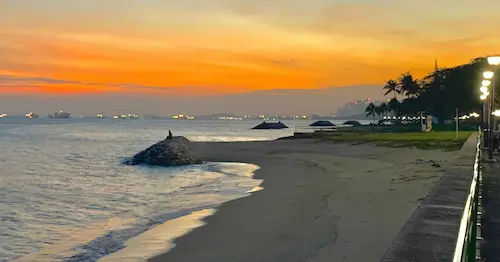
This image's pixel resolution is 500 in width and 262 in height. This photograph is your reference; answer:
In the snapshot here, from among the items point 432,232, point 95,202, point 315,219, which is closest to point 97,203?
point 95,202

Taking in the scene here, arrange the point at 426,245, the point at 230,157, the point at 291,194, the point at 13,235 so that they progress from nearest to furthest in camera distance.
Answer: the point at 426,245 < the point at 13,235 < the point at 291,194 < the point at 230,157

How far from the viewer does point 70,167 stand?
36.2 meters

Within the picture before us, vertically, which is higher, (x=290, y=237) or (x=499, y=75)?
(x=499, y=75)

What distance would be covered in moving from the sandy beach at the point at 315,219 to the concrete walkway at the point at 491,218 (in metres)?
1.68

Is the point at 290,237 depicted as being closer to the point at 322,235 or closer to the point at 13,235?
the point at 322,235

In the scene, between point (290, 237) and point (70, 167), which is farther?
point (70, 167)

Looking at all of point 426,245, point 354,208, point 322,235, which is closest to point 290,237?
point 322,235

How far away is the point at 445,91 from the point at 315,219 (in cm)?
9666

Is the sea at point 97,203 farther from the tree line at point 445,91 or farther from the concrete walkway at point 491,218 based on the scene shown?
the tree line at point 445,91

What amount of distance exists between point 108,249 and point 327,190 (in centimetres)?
950

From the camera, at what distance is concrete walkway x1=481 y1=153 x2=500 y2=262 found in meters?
6.67

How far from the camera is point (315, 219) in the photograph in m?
12.5

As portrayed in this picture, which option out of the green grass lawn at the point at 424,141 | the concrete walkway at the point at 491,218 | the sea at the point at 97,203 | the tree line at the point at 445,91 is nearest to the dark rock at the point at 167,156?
the sea at the point at 97,203

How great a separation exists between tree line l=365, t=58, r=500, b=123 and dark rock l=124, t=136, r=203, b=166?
58.7 meters
